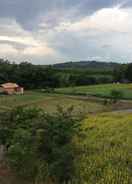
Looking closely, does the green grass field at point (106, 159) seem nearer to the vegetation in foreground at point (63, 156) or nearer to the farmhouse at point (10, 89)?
the vegetation in foreground at point (63, 156)

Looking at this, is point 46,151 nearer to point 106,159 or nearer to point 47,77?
point 106,159

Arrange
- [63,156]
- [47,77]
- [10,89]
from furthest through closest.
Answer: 1. [47,77]
2. [10,89]
3. [63,156]

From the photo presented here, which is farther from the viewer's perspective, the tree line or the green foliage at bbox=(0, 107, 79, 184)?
the tree line

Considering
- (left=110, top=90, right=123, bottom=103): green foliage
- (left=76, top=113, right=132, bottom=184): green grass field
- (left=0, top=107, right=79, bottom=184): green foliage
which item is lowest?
(left=110, top=90, right=123, bottom=103): green foliage

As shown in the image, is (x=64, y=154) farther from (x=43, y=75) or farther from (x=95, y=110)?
(x=43, y=75)

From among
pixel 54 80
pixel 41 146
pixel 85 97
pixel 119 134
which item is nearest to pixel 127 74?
pixel 54 80

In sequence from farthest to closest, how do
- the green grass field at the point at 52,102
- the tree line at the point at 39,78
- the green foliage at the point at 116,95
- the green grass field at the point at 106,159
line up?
the tree line at the point at 39,78, the green foliage at the point at 116,95, the green grass field at the point at 52,102, the green grass field at the point at 106,159

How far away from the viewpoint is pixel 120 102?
47281 millimetres

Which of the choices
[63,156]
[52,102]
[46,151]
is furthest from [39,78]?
[63,156]

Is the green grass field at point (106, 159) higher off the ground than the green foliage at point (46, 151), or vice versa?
the green foliage at point (46, 151)

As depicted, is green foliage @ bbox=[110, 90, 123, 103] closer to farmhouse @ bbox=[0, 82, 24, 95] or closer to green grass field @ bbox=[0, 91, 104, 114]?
green grass field @ bbox=[0, 91, 104, 114]

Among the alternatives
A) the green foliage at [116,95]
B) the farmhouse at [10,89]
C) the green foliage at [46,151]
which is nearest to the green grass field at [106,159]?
the green foliage at [46,151]

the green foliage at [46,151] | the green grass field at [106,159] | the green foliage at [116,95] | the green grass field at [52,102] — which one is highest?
the green foliage at [46,151]

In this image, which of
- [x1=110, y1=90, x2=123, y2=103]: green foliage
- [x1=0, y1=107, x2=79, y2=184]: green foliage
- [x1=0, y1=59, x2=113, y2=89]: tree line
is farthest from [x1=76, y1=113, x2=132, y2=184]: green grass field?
[x1=0, y1=59, x2=113, y2=89]: tree line
